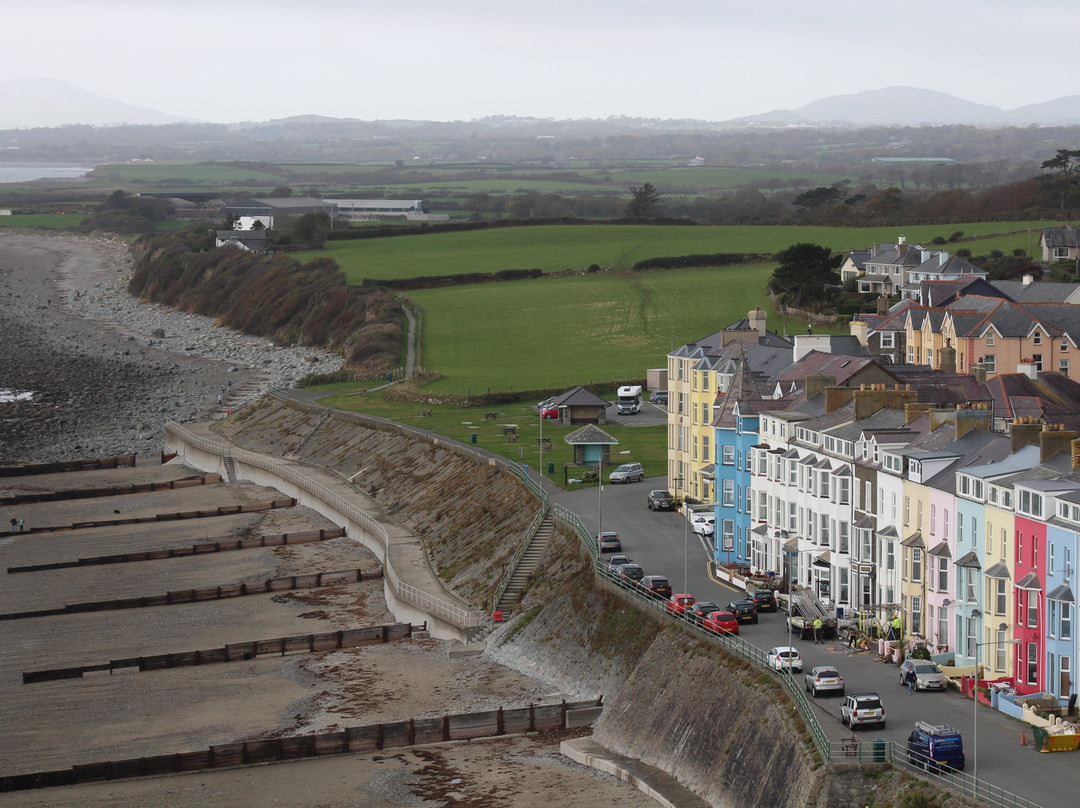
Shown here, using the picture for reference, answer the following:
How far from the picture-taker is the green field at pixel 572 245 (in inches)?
6127

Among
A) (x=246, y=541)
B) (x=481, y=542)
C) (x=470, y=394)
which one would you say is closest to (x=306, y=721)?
(x=481, y=542)

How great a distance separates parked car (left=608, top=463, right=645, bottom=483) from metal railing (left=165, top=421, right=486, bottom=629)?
10797mm

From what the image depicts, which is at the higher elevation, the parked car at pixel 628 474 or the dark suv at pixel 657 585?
the dark suv at pixel 657 585

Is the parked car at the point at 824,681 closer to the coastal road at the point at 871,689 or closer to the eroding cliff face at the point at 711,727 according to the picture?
the coastal road at the point at 871,689

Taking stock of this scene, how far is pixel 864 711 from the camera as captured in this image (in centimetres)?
3709

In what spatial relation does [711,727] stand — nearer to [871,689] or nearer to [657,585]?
[871,689]

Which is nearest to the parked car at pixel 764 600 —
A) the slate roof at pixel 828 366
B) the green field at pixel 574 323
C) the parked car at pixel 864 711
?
the slate roof at pixel 828 366

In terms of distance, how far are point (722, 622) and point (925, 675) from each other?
7.23 meters

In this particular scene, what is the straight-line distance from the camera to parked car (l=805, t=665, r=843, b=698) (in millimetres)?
40500

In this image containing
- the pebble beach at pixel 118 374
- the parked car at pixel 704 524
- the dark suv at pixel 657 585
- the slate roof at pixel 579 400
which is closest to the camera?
the dark suv at pixel 657 585

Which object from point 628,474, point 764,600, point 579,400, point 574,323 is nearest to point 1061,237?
point 574,323

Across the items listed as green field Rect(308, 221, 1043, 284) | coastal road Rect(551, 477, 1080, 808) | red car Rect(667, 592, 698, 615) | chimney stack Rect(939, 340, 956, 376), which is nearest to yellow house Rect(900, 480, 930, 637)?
coastal road Rect(551, 477, 1080, 808)

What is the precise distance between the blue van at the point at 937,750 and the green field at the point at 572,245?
113530 mm

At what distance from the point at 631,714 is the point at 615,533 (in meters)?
16.4
